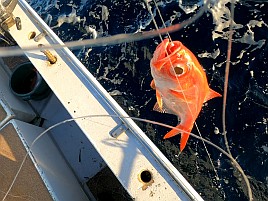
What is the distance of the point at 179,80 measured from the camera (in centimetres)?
235

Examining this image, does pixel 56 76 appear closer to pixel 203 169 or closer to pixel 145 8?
pixel 203 169

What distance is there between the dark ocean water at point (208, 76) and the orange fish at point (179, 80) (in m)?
0.85

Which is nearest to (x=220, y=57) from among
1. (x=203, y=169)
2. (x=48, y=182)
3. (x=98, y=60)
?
(x=203, y=169)

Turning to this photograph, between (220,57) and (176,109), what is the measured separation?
1395 mm

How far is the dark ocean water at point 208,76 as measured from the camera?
335 centimetres

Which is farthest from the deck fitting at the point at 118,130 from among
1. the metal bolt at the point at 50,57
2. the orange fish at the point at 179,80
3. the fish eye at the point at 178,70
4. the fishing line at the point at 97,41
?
the fishing line at the point at 97,41

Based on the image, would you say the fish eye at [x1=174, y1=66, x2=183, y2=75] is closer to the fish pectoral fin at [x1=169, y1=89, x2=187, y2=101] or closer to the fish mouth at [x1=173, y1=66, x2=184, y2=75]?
the fish mouth at [x1=173, y1=66, x2=184, y2=75]

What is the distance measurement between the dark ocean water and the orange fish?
2.79 ft

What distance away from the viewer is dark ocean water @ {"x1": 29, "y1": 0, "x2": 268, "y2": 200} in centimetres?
335

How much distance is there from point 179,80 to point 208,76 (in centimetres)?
153

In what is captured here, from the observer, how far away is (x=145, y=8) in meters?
4.60

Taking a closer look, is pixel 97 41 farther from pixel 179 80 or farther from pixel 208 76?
pixel 208 76

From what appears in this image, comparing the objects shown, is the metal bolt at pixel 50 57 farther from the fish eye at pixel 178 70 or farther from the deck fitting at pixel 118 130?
the fish eye at pixel 178 70

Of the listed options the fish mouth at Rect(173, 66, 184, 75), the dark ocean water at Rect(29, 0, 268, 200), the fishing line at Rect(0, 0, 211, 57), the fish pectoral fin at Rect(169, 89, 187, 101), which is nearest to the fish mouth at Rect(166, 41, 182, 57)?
the fish mouth at Rect(173, 66, 184, 75)
